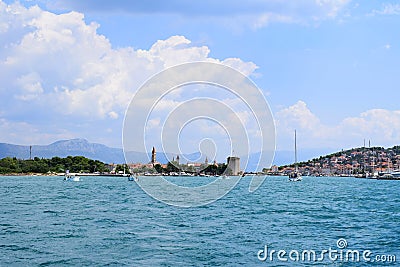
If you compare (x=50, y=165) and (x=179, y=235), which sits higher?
(x=50, y=165)

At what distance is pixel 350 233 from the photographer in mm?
25672

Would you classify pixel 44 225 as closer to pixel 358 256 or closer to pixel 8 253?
pixel 8 253

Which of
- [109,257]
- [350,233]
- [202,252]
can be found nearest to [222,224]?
[350,233]

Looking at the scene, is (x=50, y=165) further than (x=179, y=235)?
Yes

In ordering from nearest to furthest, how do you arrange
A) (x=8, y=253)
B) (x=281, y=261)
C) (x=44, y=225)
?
(x=281, y=261) → (x=8, y=253) → (x=44, y=225)

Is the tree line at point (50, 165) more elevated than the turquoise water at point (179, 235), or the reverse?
the tree line at point (50, 165)

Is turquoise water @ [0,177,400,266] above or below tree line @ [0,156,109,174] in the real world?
below

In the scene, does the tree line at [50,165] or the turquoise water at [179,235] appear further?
the tree line at [50,165]

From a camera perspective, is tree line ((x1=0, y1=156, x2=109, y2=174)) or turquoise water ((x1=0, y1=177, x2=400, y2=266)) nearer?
turquoise water ((x1=0, y1=177, x2=400, y2=266))

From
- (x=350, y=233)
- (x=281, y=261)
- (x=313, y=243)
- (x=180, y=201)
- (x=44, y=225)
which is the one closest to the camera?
(x=281, y=261)

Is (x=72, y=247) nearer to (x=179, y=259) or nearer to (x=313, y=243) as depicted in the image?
(x=179, y=259)

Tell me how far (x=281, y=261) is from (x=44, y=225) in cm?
1462

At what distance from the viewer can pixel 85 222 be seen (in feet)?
96.9

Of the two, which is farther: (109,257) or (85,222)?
(85,222)
